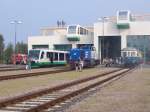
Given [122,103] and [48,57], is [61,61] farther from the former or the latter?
[122,103]

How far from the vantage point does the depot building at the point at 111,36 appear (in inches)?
4250

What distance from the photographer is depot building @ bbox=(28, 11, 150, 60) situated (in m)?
108

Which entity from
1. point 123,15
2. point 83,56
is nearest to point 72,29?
point 123,15

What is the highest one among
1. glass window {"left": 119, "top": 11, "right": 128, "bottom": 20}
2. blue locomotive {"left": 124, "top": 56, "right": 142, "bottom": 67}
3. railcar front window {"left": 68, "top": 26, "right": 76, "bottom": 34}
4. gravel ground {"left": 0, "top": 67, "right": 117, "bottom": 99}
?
glass window {"left": 119, "top": 11, "right": 128, "bottom": 20}

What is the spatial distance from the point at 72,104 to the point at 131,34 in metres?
94.4

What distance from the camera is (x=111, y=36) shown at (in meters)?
114

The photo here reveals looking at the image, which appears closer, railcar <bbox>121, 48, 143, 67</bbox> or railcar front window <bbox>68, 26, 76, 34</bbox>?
railcar <bbox>121, 48, 143, 67</bbox>

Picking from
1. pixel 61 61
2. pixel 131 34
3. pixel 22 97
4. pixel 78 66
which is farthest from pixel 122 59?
pixel 22 97

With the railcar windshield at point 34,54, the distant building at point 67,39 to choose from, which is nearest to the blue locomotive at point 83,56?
the railcar windshield at point 34,54

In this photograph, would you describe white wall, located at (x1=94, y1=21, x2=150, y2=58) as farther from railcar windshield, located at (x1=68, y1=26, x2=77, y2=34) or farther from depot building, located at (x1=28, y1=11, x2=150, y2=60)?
railcar windshield, located at (x1=68, y1=26, x2=77, y2=34)

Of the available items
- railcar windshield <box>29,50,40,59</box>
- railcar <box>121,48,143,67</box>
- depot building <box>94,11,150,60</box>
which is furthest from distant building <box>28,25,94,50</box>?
railcar windshield <box>29,50,40,59</box>

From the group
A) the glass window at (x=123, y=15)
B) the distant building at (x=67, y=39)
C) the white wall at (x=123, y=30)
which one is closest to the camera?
the white wall at (x=123, y=30)

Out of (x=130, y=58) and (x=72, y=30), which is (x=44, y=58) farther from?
(x=72, y=30)

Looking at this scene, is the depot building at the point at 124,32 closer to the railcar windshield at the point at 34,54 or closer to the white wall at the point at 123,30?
the white wall at the point at 123,30
